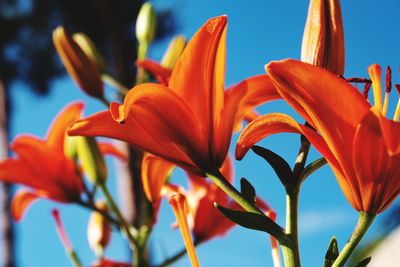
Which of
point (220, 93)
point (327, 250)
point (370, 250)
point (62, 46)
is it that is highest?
point (62, 46)

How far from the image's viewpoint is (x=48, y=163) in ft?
2.56

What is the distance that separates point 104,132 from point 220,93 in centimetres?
8

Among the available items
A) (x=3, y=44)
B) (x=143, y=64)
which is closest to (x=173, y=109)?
(x=143, y=64)

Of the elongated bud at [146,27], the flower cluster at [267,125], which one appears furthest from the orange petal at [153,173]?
the elongated bud at [146,27]

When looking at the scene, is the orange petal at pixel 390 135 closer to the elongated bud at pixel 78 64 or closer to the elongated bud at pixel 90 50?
the elongated bud at pixel 78 64

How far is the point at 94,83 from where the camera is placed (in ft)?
2.52

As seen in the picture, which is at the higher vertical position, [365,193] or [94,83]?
[94,83]

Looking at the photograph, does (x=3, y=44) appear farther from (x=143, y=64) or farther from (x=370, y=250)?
(x=143, y=64)

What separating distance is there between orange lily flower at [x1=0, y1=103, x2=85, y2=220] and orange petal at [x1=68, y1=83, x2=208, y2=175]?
1.19 feet

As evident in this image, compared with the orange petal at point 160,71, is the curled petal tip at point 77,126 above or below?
below

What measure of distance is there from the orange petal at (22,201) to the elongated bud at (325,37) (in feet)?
2.03

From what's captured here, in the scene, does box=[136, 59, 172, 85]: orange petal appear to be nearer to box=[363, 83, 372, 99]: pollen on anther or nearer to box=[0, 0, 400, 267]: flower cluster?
box=[0, 0, 400, 267]: flower cluster

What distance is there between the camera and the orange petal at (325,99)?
0.34 metres

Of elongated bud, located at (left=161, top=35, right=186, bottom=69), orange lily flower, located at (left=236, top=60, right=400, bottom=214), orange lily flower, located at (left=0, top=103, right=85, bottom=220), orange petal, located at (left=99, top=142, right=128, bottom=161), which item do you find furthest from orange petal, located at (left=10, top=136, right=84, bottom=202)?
orange lily flower, located at (left=236, top=60, right=400, bottom=214)
